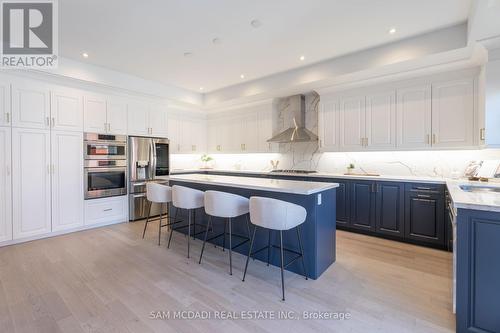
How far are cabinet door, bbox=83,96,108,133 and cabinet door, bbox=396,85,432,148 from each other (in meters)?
5.02

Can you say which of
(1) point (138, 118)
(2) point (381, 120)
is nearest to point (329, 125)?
(2) point (381, 120)

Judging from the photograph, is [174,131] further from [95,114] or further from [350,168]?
[350,168]

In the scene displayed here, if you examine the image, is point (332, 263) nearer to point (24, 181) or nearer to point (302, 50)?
point (302, 50)

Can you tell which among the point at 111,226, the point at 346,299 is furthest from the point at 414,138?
the point at 111,226

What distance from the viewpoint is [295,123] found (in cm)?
509

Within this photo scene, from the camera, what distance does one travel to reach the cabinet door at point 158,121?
17.0 feet

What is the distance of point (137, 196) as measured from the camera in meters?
4.84

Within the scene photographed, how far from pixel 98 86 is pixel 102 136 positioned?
889mm

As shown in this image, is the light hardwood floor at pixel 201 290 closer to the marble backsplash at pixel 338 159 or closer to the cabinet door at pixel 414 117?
the marble backsplash at pixel 338 159

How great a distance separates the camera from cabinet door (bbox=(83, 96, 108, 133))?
13.9 feet

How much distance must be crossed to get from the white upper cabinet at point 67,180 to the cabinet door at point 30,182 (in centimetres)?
9

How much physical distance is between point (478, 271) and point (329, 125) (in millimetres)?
3330

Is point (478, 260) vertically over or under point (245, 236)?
over
